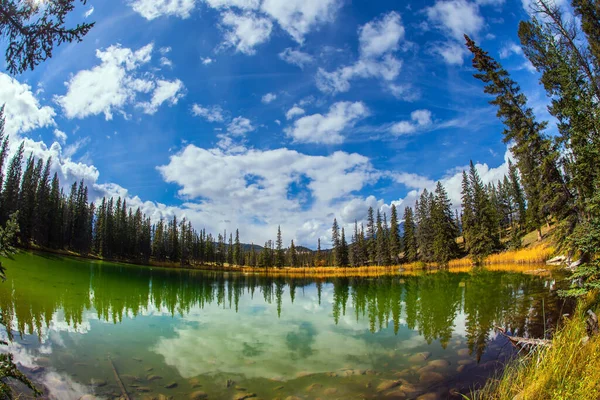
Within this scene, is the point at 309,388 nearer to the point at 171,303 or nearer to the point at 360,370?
the point at 360,370

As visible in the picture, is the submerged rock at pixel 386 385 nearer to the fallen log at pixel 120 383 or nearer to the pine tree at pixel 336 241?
the fallen log at pixel 120 383

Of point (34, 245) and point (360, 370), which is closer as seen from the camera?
point (360, 370)

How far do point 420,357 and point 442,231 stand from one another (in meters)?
61.4

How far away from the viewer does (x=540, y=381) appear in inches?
182

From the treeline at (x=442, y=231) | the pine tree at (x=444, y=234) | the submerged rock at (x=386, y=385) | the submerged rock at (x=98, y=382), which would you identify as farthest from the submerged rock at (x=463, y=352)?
the pine tree at (x=444, y=234)

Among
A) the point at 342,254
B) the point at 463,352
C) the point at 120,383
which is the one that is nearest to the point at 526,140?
the point at 463,352

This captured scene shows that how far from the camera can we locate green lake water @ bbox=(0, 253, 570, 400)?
802cm

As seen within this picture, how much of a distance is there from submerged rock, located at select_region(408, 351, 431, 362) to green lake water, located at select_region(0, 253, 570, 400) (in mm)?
31

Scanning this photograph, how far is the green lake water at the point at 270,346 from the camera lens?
8.02m

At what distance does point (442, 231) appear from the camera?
65125 mm

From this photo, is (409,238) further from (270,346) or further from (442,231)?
(270,346)

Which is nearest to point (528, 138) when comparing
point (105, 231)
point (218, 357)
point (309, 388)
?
point (309, 388)

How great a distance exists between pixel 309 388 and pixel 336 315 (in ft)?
35.5

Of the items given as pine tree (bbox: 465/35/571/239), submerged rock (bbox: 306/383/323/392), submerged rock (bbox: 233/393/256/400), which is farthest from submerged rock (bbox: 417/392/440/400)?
pine tree (bbox: 465/35/571/239)
